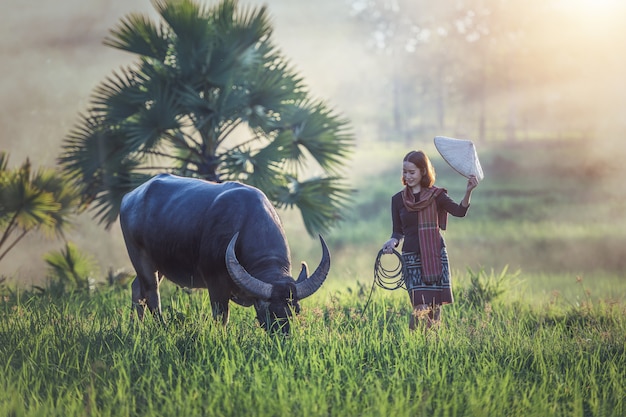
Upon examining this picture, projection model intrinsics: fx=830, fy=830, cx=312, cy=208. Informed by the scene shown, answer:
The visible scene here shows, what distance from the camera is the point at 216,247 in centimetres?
719

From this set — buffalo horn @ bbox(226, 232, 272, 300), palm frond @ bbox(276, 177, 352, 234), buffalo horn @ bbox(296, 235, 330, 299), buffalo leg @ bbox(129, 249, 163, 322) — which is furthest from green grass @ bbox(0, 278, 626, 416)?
palm frond @ bbox(276, 177, 352, 234)

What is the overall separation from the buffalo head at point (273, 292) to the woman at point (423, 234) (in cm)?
84

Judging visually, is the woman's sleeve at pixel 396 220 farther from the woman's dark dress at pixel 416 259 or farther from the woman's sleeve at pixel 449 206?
Result: the woman's sleeve at pixel 449 206

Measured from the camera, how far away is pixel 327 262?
21.9ft

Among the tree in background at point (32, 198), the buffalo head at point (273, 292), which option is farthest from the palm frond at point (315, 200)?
the buffalo head at point (273, 292)

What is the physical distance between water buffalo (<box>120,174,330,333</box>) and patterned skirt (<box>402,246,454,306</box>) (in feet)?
2.71

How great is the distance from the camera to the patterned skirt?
701cm

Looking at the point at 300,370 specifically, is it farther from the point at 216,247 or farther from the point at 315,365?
the point at 216,247

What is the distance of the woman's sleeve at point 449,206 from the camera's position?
268 inches

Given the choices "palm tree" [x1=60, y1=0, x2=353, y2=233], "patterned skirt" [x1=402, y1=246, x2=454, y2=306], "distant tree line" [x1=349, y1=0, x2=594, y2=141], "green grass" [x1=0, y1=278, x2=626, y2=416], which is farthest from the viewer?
"distant tree line" [x1=349, y1=0, x2=594, y2=141]

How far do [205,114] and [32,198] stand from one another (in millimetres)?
2917

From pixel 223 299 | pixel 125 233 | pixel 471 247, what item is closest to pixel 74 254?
pixel 125 233

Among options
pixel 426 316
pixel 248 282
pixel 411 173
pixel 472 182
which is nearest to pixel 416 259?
pixel 426 316

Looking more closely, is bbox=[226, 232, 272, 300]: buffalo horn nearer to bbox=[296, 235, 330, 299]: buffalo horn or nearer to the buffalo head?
the buffalo head
